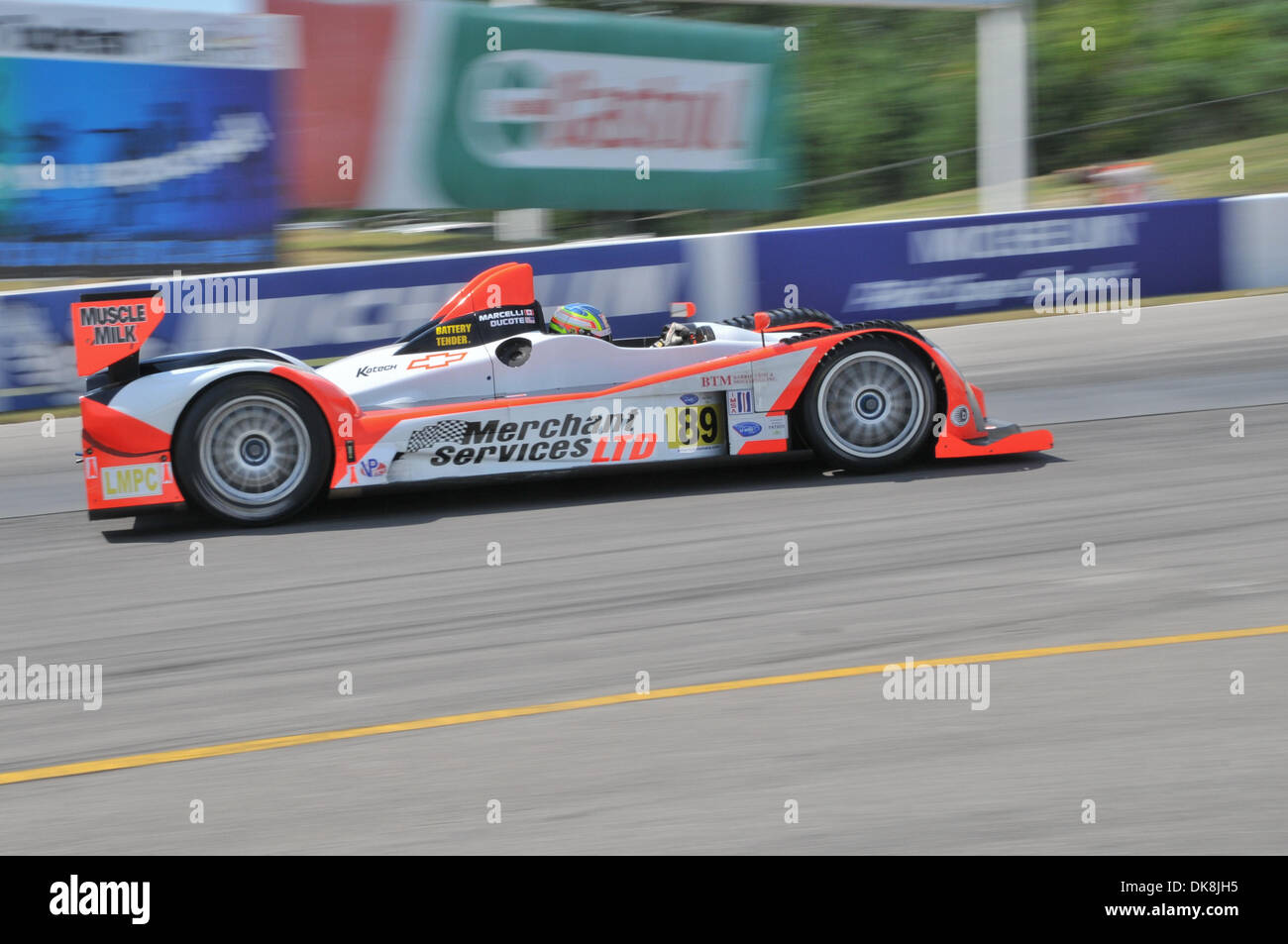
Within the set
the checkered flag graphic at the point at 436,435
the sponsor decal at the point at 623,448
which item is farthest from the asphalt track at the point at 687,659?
the checkered flag graphic at the point at 436,435

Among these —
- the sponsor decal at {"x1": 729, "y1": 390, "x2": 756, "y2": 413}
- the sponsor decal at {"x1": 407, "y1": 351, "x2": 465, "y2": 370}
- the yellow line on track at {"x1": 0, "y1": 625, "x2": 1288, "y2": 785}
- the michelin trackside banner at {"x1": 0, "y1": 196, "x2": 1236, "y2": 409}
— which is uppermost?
the michelin trackside banner at {"x1": 0, "y1": 196, "x2": 1236, "y2": 409}

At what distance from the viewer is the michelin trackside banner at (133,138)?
53.3 ft

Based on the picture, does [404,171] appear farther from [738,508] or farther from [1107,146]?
[1107,146]

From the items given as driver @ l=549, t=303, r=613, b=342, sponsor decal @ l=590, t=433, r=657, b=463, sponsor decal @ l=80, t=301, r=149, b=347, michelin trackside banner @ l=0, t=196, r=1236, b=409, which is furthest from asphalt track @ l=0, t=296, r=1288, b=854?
michelin trackside banner @ l=0, t=196, r=1236, b=409

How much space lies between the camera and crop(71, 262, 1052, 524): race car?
24.0 ft

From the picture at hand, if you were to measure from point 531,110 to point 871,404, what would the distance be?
11.6 m

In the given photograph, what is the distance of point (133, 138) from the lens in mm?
16594

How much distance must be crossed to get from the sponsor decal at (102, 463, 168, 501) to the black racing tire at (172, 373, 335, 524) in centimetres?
10

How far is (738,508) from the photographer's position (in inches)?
297

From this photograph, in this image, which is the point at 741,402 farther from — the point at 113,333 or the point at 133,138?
the point at 133,138

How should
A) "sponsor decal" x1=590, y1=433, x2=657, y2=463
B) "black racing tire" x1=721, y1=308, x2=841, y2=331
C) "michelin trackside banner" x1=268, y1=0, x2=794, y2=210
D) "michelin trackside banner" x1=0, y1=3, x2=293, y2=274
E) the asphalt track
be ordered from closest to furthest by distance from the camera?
the asphalt track, "sponsor decal" x1=590, y1=433, x2=657, y2=463, "black racing tire" x1=721, y1=308, x2=841, y2=331, "michelin trackside banner" x1=0, y1=3, x2=293, y2=274, "michelin trackside banner" x1=268, y1=0, x2=794, y2=210

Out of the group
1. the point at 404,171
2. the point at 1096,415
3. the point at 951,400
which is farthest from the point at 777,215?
the point at 951,400

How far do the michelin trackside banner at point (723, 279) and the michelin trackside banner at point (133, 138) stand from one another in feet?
11.1

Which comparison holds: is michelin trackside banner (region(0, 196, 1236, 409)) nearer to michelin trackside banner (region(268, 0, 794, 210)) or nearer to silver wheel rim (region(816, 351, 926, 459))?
michelin trackside banner (region(268, 0, 794, 210))
